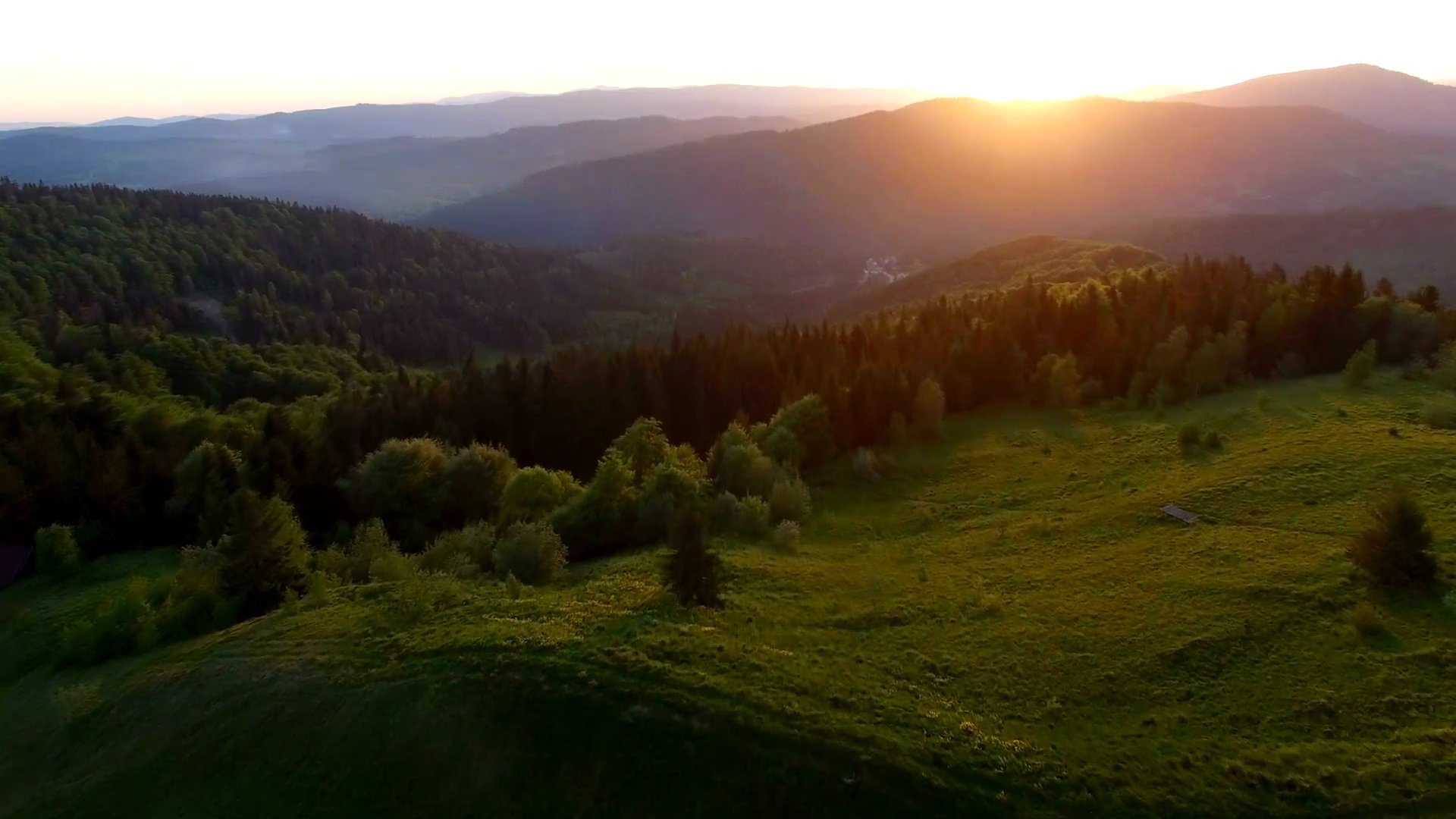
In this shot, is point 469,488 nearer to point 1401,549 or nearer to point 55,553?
point 55,553

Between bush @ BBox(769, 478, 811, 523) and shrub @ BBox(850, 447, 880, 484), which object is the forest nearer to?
bush @ BBox(769, 478, 811, 523)

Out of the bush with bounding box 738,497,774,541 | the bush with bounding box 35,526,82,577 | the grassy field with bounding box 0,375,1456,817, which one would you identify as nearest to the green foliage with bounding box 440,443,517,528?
the grassy field with bounding box 0,375,1456,817

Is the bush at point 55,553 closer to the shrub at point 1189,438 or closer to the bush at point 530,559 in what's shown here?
the bush at point 530,559

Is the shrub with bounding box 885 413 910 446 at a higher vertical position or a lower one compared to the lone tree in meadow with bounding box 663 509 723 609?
lower

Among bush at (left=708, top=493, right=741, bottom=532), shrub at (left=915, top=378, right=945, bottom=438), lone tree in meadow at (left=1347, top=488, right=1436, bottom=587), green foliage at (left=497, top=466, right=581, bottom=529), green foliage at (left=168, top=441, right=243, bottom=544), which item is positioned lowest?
green foliage at (left=168, top=441, right=243, bottom=544)

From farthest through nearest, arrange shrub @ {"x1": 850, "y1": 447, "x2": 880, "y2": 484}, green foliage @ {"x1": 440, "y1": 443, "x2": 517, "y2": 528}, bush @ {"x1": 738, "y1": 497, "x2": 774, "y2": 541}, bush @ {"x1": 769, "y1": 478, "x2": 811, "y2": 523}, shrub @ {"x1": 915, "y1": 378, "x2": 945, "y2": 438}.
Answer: shrub @ {"x1": 915, "y1": 378, "x2": 945, "y2": 438} < green foliage @ {"x1": 440, "y1": 443, "x2": 517, "y2": 528} < shrub @ {"x1": 850, "y1": 447, "x2": 880, "y2": 484} < bush @ {"x1": 769, "y1": 478, "x2": 811, "y2": 523} < bush @ {"x1": 738, "y1": 497, "x2": 774, "y2": 541}

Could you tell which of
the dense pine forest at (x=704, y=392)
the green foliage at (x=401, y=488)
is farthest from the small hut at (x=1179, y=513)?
the green foliage at (x=401, y=488)
